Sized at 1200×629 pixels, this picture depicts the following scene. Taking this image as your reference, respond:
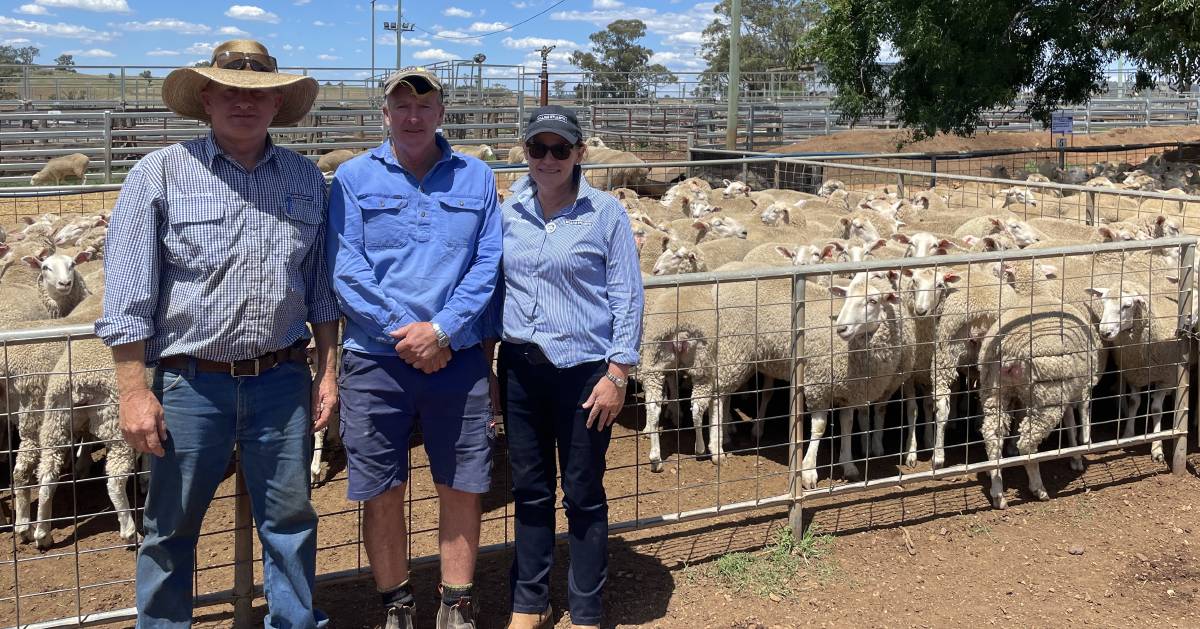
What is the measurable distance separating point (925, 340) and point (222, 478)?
16.4 feet

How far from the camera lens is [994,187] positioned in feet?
46.0

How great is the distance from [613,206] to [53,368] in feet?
12.5

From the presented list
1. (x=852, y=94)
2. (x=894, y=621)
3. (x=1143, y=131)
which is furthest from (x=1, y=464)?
(x=1143, y=131)

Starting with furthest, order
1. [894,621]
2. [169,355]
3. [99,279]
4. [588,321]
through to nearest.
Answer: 1. [99,279]
2. [894,621]
3. [588,321]
4. [169,355]

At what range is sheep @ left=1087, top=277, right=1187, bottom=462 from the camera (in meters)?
6.55

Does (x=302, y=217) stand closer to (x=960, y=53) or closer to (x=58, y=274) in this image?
(x=58, y=274)

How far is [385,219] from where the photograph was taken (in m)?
3.54

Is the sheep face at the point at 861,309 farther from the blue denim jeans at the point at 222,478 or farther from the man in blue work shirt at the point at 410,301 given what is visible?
the blue denim jeans at the point at 222,478

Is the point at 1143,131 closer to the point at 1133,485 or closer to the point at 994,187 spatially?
the point at 994,187

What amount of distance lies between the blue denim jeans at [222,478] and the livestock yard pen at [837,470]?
1.25ft

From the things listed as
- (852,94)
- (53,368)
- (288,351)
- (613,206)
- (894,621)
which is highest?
(852,94)

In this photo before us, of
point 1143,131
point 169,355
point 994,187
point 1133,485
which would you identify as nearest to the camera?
point 169,355

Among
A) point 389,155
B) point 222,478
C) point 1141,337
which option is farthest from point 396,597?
point 1141,337

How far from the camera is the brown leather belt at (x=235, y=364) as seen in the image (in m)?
3.27
